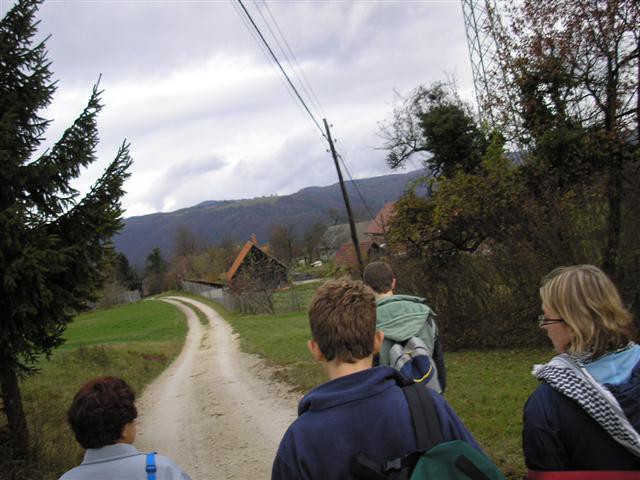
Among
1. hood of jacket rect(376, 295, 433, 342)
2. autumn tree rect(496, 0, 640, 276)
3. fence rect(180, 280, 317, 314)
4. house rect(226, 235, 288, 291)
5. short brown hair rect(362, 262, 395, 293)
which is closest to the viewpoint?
hood of jacket rect(376, 295, 433, 342)

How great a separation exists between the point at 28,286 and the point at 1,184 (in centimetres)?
137

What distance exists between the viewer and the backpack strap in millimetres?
1782

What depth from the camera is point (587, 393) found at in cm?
194

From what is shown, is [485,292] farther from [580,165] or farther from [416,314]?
[416,314]

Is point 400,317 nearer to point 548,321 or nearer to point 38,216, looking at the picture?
point 548,321

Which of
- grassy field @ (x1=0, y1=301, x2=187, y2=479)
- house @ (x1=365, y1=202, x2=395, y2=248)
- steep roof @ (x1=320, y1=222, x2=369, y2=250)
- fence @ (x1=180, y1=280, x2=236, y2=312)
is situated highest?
steep roof @ (x1=320, y1=222, x2=369, y2=250)

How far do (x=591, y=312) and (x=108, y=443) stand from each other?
7.89 ft

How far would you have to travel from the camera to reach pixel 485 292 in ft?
40.5

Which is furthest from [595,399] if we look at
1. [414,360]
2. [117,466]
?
[117,466]

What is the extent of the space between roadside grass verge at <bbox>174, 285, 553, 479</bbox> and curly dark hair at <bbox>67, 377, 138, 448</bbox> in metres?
4.00

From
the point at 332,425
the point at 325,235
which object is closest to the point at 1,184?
the point at 332,425

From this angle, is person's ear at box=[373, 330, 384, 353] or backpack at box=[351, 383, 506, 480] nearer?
backpack at box=[351, 383, 506, 480]

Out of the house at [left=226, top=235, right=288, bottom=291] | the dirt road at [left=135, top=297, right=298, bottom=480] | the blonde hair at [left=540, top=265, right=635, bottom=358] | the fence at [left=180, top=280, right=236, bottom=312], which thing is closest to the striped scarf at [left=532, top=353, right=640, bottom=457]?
the blonde hair at [left=540, top=265, right=635, bottom=358]

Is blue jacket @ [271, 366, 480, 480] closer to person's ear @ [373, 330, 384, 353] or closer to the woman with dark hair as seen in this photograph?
person's ear @ [373, 330, 384, 353]
